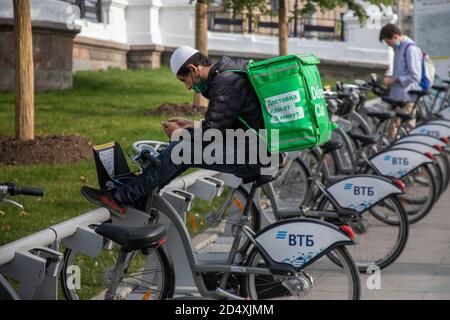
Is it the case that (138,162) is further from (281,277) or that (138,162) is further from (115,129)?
(115,129)

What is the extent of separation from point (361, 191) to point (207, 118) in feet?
6.78

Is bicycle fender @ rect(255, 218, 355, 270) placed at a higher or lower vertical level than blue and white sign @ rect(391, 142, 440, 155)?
higher

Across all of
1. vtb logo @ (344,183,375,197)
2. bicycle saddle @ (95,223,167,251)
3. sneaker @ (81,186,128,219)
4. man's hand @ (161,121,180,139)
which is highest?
man's hand @ (161,121,180,139)

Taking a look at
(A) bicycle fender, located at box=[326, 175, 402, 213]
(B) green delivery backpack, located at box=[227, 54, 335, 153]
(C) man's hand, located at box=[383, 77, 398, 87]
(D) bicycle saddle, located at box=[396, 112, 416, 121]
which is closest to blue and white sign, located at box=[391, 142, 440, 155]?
(D) bicycle saddle, located at box=[396, 112, 416, 121]

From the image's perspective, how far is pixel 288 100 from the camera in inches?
252

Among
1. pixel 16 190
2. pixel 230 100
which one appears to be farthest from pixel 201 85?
pixel 16 190

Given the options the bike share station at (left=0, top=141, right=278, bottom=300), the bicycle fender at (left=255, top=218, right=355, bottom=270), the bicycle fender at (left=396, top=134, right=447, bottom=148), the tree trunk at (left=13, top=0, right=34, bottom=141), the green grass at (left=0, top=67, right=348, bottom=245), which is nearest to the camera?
the bike share station at (left=0, top=141, right=278, bottom=300)

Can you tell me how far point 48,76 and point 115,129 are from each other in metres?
3.89

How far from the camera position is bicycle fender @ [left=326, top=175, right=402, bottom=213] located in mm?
7957

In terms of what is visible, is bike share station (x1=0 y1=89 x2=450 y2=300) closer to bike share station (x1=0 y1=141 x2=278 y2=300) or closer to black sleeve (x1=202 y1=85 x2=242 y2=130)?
bike share station (x1=0 y1=141 x2=278 y2=300)

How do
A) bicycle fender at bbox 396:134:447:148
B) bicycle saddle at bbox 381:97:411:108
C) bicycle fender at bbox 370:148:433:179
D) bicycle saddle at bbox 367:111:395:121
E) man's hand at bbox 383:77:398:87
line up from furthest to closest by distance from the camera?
man's hand at bbox 383:77:398:87
bicycle saddle at bbox 381:97:411:108
bicycle saddle at bbox 367:111:395:121
bicycle fender at bbox 396:134:447:148
bicycle fender at bbox 370:148:433:179

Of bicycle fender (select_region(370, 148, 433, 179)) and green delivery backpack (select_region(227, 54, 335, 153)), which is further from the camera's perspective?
bicycle fender (select_region(370, 148, 433, 179))

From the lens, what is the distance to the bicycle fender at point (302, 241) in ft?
19.7

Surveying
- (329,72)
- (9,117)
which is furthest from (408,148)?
(329,72)
